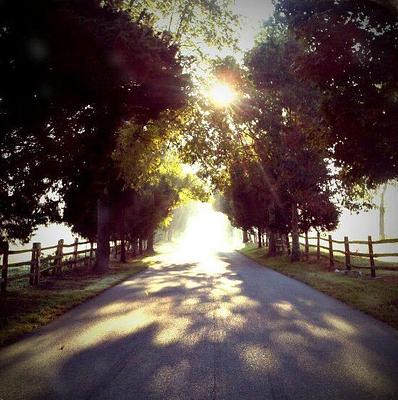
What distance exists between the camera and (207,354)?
552 centimetres

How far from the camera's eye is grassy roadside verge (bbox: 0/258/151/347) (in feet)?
24.1

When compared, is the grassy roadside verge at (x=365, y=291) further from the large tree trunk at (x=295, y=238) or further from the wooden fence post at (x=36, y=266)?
the wooden fence post at (x=36, y=266)

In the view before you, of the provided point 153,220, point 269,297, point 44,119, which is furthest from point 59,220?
point 153,220

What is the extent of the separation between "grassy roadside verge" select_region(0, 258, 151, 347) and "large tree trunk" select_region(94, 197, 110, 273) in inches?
182

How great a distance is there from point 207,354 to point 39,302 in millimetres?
6378

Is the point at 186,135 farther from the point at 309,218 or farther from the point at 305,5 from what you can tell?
the point at 309,218

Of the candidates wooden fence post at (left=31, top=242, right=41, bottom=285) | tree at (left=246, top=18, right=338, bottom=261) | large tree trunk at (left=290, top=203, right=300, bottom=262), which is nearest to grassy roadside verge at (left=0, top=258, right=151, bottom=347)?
wooden fence post at (left=31, top=242, right=41, bottom=285)

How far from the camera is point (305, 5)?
9.85 m

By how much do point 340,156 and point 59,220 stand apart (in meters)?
8.41

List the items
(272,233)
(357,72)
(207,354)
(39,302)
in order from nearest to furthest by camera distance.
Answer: (207,354) → (357,72) → (39,302) → (272,233)

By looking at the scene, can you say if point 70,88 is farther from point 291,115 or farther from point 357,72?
point 291,115

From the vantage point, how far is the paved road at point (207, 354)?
14.0ft

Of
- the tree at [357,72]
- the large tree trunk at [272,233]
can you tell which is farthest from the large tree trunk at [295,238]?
the tree at [357,72]

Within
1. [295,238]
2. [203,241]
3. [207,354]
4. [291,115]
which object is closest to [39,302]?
[207,354]
